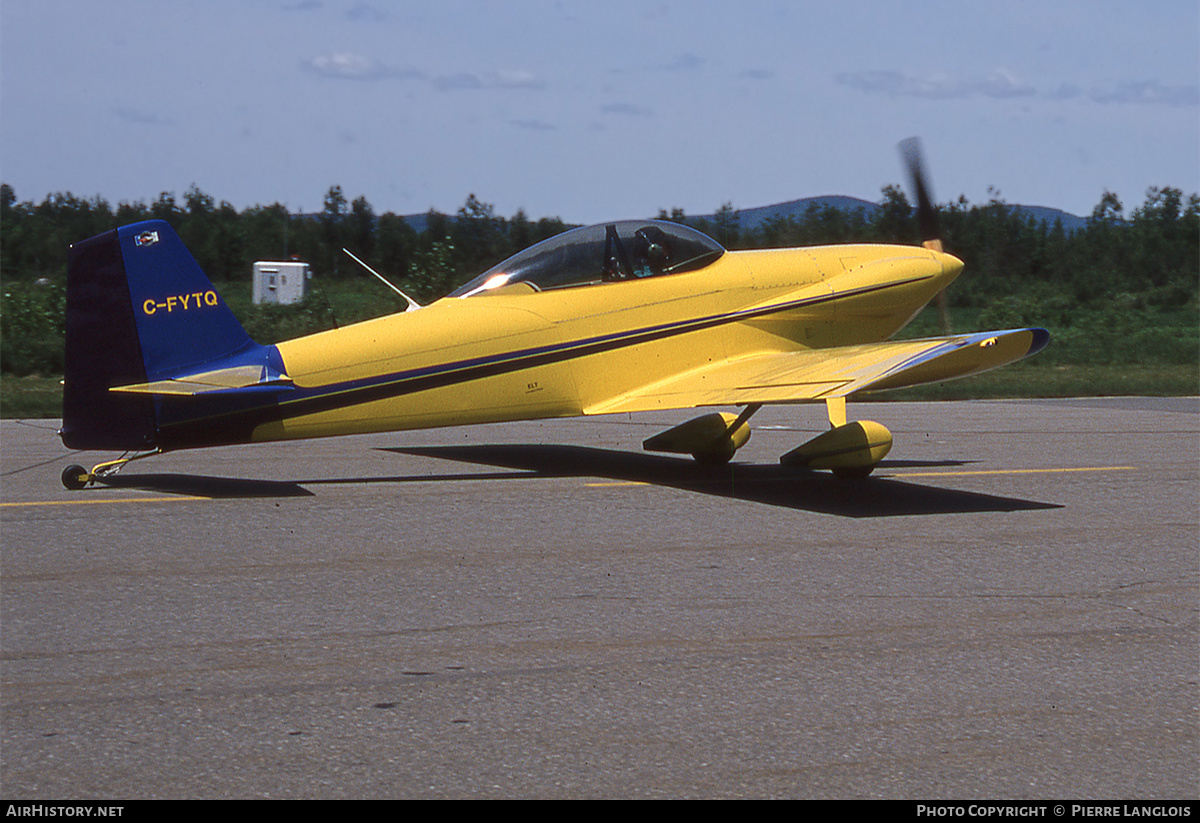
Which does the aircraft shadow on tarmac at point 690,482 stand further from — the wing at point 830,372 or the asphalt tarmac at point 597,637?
the wing at point 830,372

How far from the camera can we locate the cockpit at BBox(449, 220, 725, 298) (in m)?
10.0

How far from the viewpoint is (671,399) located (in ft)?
31.9

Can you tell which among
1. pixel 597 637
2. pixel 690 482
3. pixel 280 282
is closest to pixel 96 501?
pixel 690 482

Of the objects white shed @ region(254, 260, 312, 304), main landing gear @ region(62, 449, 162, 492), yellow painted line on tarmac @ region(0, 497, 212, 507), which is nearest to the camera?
yellow painted line on tarmac @ region(0, 497, 212, 507)

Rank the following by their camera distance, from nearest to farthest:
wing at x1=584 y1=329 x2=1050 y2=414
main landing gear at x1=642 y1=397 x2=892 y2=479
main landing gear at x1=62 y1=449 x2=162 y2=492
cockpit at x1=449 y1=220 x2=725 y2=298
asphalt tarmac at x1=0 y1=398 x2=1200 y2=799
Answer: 1. asphalt tarmac at x1=0 y1=398 x2=1200 y2=799
2. wing at x1=584 y1=329 x2=1050 y2=414
3. main landing gear at x1=62 y1=449 x2=162 y2=492
4. main landing gear at x1=642 y1=397 x2=892 y2=479
5. cockpit at x1=449 y1=220 x2=725 y2=298

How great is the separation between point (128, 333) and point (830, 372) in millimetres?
5240

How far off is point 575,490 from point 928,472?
330cm

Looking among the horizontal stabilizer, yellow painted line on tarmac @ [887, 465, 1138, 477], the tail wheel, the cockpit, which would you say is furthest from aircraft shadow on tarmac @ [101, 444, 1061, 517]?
the cockpit

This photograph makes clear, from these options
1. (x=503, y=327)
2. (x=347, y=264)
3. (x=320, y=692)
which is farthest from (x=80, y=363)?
(x=347, y=264)

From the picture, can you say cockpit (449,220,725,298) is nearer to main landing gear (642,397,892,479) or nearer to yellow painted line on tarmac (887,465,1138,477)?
main landing gear (642,397,892,479)

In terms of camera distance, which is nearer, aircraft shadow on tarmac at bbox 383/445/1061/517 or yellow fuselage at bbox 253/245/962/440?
aircraft shadow on tarmac at bbox 383/445/1061/517

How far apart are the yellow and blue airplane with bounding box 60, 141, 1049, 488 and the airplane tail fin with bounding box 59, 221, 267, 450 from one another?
0.04 ft

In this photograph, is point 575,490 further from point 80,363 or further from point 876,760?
point 876,760

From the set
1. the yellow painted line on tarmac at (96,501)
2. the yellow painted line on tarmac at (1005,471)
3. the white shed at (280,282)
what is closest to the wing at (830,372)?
the yellow painted line on tarmac at (1005,471)
